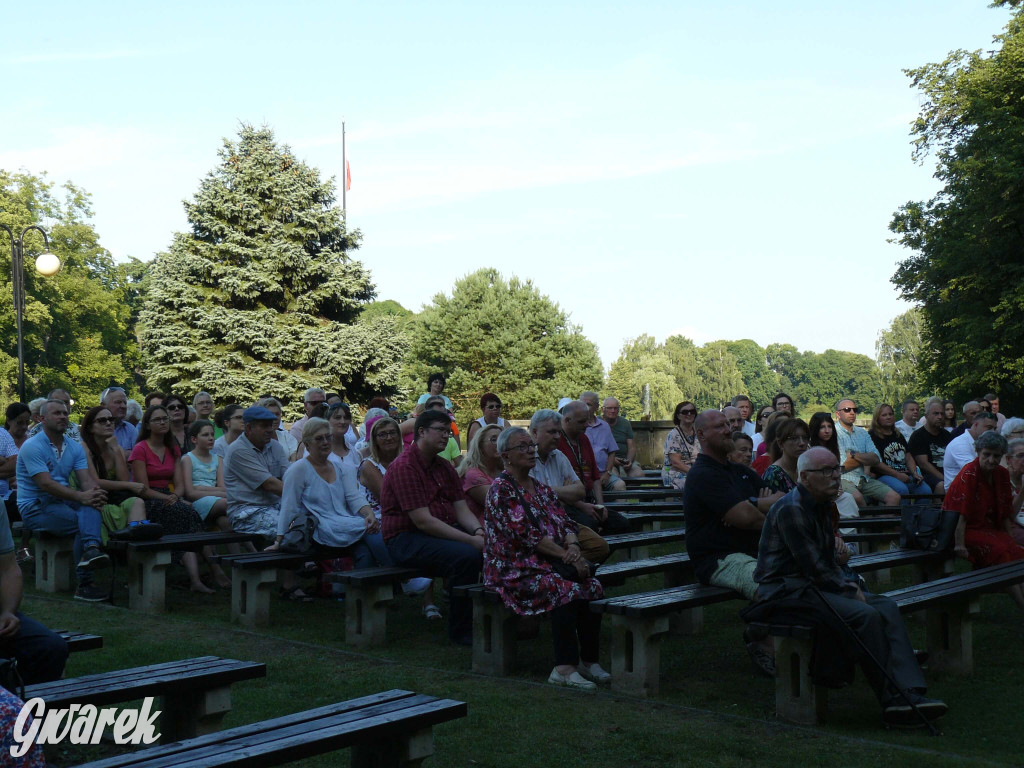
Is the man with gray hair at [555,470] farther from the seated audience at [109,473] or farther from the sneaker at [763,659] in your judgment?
the seated audience at [109,473]

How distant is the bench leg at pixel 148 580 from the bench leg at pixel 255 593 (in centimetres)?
76

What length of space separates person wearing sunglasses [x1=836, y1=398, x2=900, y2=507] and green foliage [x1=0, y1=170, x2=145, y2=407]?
39.8 m

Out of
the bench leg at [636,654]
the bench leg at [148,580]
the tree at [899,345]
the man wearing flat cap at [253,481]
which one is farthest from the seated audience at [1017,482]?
the tree at [899,345]

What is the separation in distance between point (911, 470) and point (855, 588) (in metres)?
7.36

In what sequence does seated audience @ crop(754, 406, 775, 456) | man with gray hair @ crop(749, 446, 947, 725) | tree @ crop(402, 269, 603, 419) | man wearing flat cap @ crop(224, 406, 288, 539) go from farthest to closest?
tree @ crop(402, 269, 603, 419), seated audience @ crop(754, 406, 775, 456), man wearing flat cap @ crop(224, 406, 288, 539), man with gray hair @ crop(749, 446, 947, 725)

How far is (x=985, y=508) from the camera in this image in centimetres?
763

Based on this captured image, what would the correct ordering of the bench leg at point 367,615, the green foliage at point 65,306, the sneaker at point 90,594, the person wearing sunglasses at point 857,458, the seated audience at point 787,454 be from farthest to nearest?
the green foliage at point 65,306 < the person wearing sunglasses at point 857,458 < the sneaker at point 90,594 < the bench leg at point 367,615 < the seated audience at point 787,454

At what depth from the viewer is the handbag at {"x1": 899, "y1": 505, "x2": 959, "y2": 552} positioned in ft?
24.9

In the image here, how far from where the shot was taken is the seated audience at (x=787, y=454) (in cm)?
702

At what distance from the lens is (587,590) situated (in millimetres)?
6215

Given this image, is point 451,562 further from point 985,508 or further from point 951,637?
point 985,508

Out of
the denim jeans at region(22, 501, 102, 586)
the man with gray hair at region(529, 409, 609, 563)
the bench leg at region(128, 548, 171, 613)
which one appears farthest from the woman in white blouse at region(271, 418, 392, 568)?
the denim jeans at region(22, 501, 102, 586)

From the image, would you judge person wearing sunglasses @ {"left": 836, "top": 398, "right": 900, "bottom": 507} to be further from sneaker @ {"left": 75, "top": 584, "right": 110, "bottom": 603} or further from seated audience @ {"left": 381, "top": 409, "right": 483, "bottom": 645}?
sneaker @ {"left": 75, "top": 584, "right": 110, "bottom": 603}

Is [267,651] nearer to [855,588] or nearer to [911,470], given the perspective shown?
[855,588]
